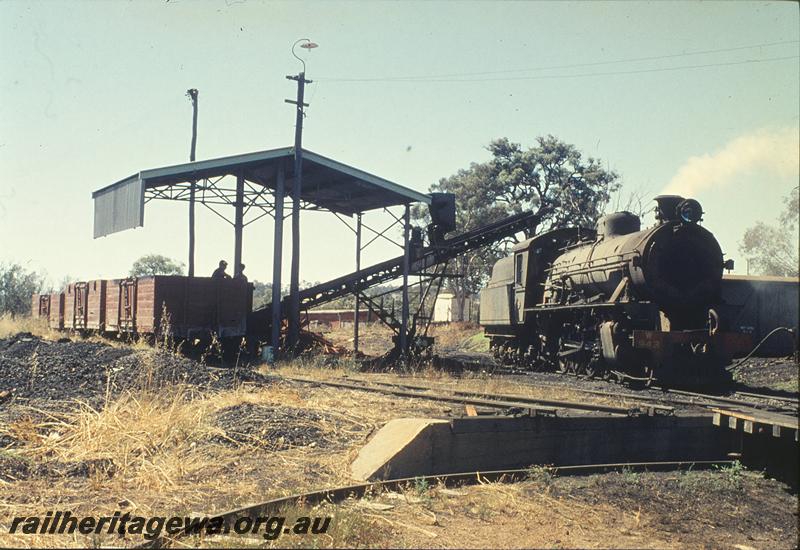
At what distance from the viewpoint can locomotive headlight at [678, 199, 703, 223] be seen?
42.3 ft

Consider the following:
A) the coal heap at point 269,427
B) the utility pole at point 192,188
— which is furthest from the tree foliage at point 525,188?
the coal heap at point 269,427

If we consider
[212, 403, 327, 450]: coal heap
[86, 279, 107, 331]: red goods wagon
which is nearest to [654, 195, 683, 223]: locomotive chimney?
[212, 403, 327, 450]: coal heap

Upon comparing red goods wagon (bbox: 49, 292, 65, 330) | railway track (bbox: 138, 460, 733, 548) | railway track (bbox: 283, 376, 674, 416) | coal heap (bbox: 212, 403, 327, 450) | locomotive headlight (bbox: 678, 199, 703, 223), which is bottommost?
railway track (bbox: 138, 460, 733, 548)

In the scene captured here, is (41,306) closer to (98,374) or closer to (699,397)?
(98,374)

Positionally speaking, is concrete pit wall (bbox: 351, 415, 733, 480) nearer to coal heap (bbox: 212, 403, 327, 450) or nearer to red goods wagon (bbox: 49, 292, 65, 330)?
coal heap (bbox: 212, 403, 327, 450)

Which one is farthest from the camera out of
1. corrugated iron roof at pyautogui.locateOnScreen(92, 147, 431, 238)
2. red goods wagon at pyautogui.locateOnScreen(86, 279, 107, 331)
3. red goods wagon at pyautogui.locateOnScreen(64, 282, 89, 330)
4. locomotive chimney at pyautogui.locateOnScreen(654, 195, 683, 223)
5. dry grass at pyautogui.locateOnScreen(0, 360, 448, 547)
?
red goods wagon at pyautogui.locateOnScreen(64, 282, 89, 330)

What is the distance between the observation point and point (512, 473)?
7.39m

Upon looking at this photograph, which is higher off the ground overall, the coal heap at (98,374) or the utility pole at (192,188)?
the utility pole at (192,188)

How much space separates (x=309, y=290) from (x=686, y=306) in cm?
1164

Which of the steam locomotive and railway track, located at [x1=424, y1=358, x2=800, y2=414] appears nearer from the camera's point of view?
railway track, located at [x1=424, y1=358, x2=800, y2=414]

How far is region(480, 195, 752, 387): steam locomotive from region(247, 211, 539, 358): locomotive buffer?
19.6 feet

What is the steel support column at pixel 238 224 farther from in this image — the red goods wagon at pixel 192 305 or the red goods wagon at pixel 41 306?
the red goods wagon at pixel 41 306

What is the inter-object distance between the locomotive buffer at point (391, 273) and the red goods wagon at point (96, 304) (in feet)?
15.8

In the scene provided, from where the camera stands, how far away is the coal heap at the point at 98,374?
10852 mm
